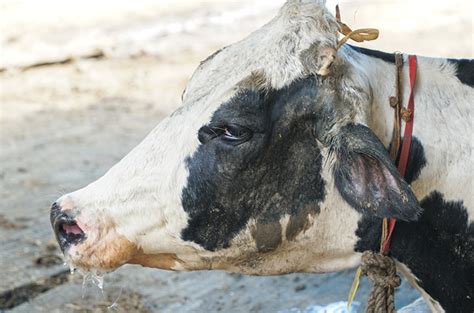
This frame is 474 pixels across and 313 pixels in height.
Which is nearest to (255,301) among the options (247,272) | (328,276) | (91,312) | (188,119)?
(328,276)

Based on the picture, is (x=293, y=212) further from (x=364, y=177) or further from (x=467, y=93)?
(x=467, y=93)

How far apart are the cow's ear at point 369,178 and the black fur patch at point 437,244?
0.17 metres

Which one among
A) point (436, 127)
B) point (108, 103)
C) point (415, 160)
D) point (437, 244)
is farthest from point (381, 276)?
point (108, 103)

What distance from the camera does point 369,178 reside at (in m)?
2.74

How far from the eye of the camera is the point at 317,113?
280 cm

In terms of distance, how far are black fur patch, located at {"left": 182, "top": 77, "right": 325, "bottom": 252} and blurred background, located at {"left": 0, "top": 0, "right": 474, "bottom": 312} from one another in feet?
2.59

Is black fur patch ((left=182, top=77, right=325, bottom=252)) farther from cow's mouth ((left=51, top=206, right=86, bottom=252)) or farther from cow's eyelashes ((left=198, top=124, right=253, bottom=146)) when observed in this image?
cow's mouth ((left=51, top=206, right=86, bottom=252))

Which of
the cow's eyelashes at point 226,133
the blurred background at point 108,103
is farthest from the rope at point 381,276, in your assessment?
the blurred background at point 108,103

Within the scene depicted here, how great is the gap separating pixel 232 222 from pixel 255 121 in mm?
349

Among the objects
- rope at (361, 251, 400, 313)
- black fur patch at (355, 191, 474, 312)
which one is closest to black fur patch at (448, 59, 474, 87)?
black fur patch at (355, 191, 474, 312)

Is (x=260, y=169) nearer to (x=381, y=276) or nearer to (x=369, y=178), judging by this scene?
(x=369, y=178)

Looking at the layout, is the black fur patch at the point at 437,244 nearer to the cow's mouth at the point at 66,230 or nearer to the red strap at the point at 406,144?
the red strap at the point at 406,144

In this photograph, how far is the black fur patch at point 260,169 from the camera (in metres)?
2.82

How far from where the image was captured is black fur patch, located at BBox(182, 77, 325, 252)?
111 inches
